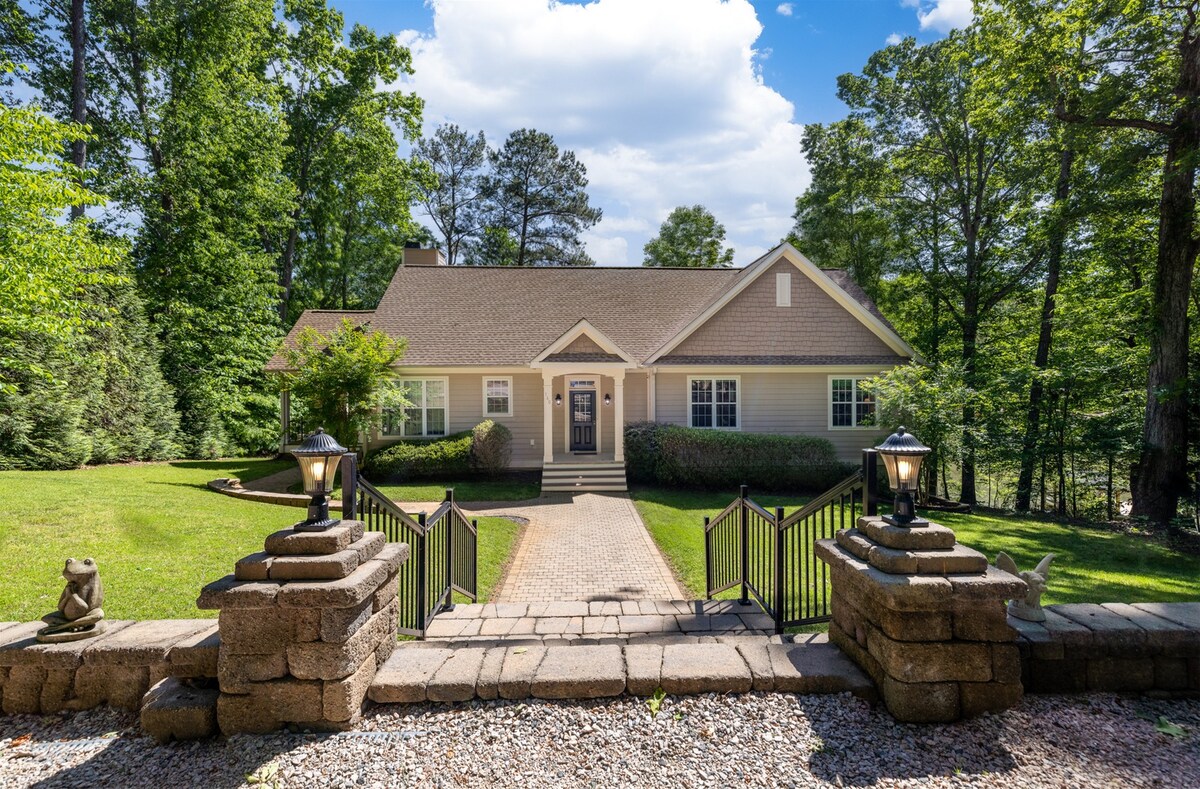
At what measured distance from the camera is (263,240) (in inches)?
941

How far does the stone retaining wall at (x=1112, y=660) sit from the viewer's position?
312 cm

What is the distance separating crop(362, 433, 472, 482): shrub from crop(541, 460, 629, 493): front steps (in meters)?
2.28

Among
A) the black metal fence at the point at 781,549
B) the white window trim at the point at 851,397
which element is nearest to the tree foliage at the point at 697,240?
the white window trim at the point at 851,397

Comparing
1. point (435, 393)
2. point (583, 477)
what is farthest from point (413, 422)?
point (583, 477)

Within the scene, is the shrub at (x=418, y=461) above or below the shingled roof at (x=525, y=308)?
below

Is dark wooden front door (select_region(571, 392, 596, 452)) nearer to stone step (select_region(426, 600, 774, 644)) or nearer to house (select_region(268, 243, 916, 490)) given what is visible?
house (select_region(268, 243, 916, 490))

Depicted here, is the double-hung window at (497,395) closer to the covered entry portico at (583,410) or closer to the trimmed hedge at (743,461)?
the covered entry portico at (583,410)

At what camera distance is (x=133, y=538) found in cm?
729

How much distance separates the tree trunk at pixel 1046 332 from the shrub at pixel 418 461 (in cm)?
1367

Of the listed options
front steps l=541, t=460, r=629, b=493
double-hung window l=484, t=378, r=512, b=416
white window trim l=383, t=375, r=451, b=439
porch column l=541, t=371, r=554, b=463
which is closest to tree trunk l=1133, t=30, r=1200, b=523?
front steps l=541, t=460, r=629, b=493

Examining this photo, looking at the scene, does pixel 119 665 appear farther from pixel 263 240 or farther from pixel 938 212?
pixel 263 240

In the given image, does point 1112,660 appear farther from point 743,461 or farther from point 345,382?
point 345,382

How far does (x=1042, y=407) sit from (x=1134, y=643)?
12505 millimetres

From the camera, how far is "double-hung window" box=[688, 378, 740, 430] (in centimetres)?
1567
